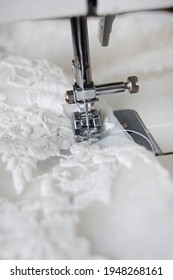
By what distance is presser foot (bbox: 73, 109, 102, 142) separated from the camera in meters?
0.66

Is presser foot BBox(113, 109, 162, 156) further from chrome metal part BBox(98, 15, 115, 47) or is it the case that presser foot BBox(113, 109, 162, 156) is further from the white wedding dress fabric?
chrome metal part BBox(98, 15, 115, 47)

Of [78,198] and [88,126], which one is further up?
[88,126]

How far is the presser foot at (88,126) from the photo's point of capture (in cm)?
66

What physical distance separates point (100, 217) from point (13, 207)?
12 centimetres

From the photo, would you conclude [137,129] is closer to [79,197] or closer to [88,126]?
[88,126]

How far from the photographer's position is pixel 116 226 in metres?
0.42

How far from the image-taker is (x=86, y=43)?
613 millimetres

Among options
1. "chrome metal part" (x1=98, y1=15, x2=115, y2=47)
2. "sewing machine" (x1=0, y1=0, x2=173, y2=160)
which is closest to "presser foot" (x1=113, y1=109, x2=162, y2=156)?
"sewing machine" (x1=0, y1=0, x2=173, y2=160)

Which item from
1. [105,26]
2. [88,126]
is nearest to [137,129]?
[88,126]

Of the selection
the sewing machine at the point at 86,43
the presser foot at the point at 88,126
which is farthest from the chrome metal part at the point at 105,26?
the presser foot at the point at 88,126

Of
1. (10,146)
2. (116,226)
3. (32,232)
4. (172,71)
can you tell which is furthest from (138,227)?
(172,71)
